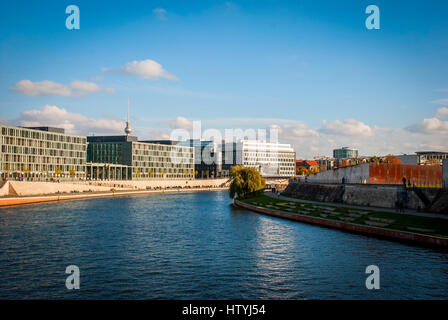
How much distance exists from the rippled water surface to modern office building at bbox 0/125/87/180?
8965 cm

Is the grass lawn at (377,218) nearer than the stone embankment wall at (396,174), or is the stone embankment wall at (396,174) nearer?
the grass lawn at (377,218)

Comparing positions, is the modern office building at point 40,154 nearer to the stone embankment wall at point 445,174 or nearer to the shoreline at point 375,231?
the shoreline at point 375,231

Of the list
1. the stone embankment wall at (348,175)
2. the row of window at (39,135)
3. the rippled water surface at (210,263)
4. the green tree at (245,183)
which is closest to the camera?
the rippled water surface at (210,263)

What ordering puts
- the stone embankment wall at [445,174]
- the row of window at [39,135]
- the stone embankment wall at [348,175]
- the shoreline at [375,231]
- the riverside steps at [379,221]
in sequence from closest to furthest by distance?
the shoreline at [375,231] → the riverside steps at [379,221] → the stone embankment wall at [445,174] → the stone embankment wall at [348,175] → the row of window at [39,135]

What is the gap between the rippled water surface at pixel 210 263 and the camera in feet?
87.8

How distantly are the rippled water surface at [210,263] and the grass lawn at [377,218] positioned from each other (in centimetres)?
302

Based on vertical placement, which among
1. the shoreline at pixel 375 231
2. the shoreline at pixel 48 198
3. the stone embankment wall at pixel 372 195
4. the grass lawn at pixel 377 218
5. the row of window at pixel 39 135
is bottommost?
the shoreline at pixel 48 198

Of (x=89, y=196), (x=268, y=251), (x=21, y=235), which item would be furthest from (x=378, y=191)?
(x=89, y=196)

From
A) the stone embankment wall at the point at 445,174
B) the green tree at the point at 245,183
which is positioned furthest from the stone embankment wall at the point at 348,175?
the stone embankment wall at the point at 445,174

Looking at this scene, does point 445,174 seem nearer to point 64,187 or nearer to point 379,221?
point 379,221

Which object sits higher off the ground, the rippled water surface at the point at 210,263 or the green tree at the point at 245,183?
the green tree at the point at 245,183

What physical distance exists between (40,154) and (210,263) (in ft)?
433

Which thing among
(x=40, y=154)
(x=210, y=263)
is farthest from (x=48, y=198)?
(x=210, y=263)

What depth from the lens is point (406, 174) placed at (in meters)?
66.1
